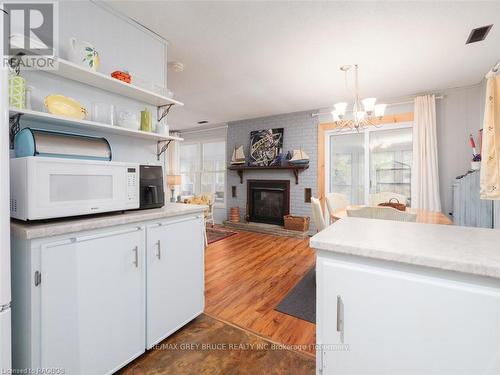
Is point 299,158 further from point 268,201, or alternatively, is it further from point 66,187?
point 66,187

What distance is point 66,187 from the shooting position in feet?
4.08

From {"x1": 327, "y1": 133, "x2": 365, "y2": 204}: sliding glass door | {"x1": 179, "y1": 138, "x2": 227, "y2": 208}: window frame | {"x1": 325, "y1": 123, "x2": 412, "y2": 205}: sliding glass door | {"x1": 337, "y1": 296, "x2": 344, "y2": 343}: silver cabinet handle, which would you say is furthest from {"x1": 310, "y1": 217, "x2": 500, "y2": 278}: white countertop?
{"x1": 179, "y1": 138, "x2": 227, "y2": 208}: window frame

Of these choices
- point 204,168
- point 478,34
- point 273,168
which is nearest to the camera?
point 478,34

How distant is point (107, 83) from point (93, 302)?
→ 4.66 ft

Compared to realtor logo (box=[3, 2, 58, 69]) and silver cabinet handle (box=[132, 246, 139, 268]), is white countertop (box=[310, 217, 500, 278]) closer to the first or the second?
silver cabinet handle (box=[132, 246, 139, 268])

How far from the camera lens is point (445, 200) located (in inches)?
144

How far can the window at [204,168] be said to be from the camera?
6066mm

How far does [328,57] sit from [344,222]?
2123mm

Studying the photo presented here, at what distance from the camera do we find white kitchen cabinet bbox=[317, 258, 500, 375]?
68cm

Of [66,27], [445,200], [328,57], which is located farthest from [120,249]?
[445,200]

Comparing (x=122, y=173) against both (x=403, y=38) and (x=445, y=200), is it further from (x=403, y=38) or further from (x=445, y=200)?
(x=445, y=200)

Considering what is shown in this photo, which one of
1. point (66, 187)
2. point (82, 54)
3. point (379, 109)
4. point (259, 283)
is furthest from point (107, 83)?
point (379, 109)

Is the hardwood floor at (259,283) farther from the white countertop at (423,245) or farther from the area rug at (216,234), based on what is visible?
the white countertop at (423,245)

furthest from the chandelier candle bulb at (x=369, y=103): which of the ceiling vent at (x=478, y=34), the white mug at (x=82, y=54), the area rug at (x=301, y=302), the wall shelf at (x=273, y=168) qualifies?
the white mug at (x=82, y=54)
